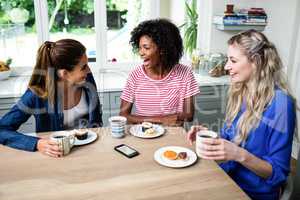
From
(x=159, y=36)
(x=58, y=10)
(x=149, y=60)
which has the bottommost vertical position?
(x=149, y=60)

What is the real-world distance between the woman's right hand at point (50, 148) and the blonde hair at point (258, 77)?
0.81m

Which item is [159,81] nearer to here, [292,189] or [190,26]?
[292,189]

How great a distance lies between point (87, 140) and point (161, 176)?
0.46 meters

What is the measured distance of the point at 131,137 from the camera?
1469 mm

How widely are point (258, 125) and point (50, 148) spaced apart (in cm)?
91

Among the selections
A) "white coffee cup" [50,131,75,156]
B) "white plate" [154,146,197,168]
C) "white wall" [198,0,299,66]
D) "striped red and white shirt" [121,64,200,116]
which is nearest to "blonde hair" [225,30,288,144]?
"white plate" [154,146,197,168]

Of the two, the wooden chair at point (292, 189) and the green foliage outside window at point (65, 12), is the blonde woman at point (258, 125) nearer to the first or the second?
the wooden chair at point (292, 189)

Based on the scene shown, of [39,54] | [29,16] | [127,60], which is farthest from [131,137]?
[29,16]

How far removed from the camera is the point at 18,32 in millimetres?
2650

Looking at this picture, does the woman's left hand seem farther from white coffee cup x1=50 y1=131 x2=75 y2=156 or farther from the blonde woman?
white coffee cup x1=50 y1=131 x2=75 y2=156

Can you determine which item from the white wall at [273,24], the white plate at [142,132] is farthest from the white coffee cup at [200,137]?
the white wall at [273,24]

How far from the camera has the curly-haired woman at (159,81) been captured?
1914 mm

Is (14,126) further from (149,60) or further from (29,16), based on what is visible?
(29,16)

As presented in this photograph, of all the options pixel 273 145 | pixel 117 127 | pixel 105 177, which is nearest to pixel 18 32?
pixel 117 127
